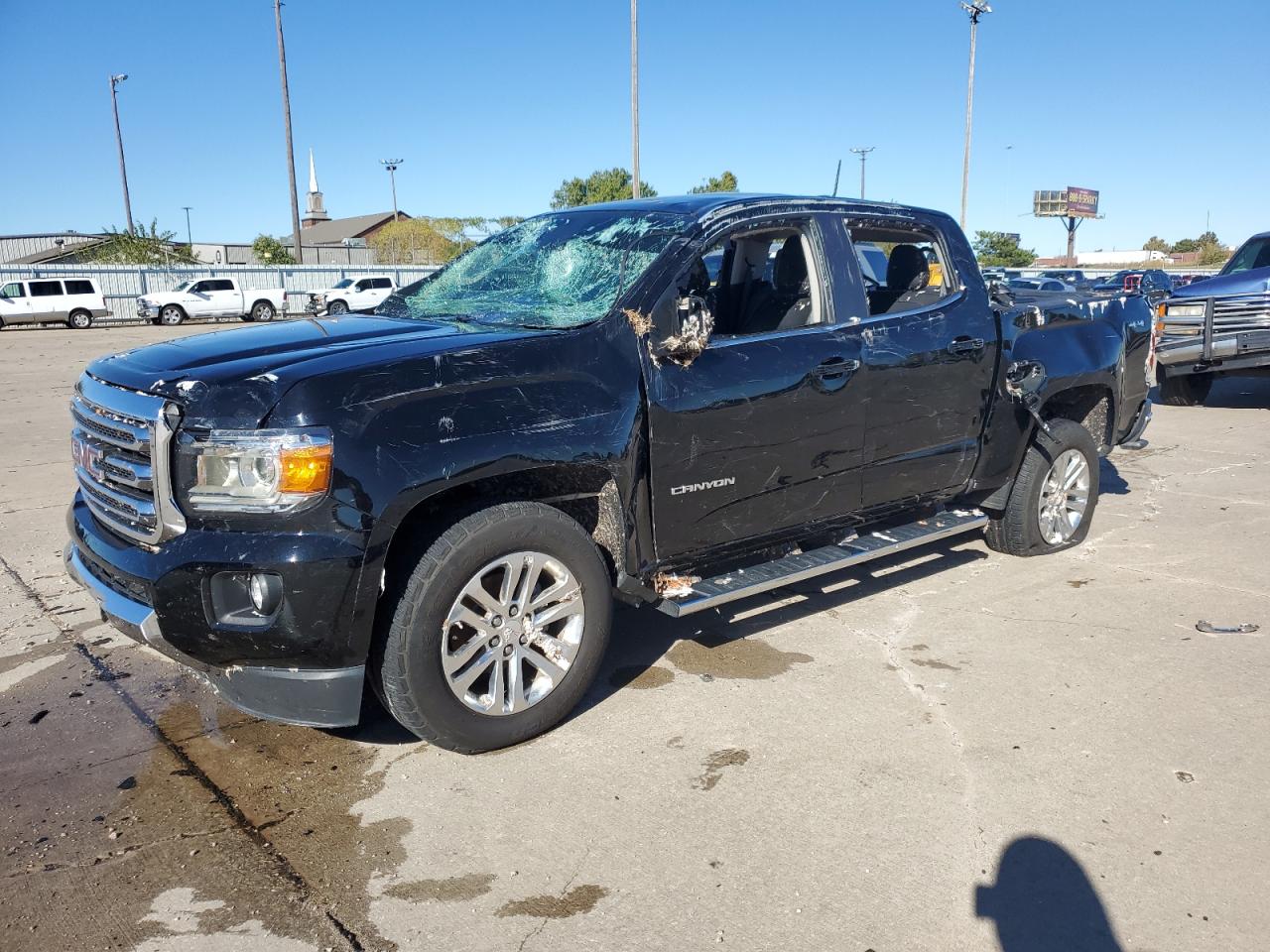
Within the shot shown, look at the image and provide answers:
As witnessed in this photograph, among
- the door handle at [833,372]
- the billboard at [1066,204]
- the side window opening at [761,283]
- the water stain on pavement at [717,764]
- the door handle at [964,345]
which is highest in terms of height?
the billboard at [1066,204]

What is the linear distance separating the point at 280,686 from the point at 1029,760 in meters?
2.53

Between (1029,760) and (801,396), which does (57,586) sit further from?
(1029,760)

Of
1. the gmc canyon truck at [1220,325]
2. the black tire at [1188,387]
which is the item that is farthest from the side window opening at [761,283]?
the black tire at [1188,387]

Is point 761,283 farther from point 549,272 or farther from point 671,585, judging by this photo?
point 671,585

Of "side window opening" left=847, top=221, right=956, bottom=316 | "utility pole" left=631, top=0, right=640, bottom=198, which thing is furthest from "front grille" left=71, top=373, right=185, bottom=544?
"utility pole" left=631, top=0, right=640, bottom=198

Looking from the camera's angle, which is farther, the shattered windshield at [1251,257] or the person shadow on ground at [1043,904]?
the shattered windshield at [1251,257]

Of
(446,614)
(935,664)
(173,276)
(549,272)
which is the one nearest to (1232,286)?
(935,664)

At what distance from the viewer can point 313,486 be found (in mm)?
3076

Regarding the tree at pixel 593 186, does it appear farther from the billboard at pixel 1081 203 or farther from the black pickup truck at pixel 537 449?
the black pickup truck at pixel 537 449

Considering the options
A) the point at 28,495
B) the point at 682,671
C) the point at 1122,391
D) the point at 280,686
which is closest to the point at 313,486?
the point at 280,686

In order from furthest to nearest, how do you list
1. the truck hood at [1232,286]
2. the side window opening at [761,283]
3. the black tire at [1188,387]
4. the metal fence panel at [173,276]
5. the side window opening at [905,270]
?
the metal fence panel at [173,276]
the black tire at [1188,387]
the truck hood at [1232,286]
the side window opening at [905,270]
the side window opening at [761,283]

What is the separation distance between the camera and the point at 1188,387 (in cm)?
1238

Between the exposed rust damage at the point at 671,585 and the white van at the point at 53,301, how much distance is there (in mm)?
34906

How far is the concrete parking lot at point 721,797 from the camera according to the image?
2709mm
